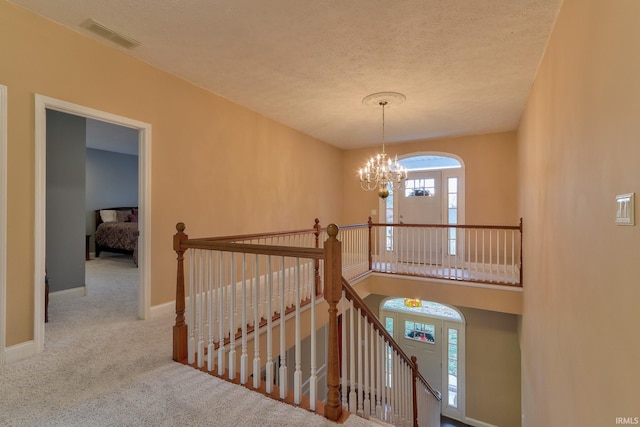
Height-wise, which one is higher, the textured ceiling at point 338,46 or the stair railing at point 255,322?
the textured ceiling at point 338,46

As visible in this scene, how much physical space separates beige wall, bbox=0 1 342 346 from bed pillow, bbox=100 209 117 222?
5.14m

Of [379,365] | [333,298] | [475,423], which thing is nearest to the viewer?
[333,298]

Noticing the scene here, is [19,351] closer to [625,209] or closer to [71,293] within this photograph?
[71,293]

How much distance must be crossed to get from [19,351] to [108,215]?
608 centimetres

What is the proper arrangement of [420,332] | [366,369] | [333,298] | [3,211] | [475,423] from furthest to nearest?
[420,332] → [475,423] → [366,369] → [3,211] → [333,298]

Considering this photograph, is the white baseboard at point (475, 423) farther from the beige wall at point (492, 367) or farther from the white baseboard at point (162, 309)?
the white baseboard at point (162, 309)

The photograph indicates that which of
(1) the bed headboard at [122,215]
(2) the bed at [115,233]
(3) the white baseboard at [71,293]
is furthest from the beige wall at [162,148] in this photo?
(1) the bed headboard at [122,215]

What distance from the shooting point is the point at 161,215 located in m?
3.28

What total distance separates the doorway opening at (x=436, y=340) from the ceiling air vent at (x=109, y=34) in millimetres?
6261

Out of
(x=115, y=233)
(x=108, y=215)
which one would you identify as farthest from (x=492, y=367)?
(x=108, y=215)

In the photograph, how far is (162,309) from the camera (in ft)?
10.8

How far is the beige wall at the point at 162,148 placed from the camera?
91.5 inches

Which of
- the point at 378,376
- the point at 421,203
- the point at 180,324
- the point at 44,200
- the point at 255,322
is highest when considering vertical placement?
the point at 421,203

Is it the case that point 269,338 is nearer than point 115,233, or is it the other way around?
point 269,338
